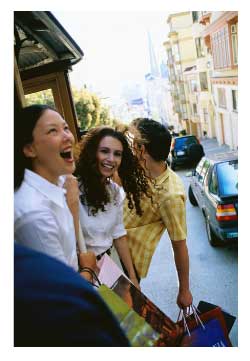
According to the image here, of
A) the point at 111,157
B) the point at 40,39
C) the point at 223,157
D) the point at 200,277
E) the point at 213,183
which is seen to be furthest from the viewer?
the point at 223,157

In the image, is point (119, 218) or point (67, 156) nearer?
point (67, 156)

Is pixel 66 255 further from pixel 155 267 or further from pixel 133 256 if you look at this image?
pixel 155 267

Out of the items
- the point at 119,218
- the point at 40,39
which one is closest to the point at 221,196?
the point at 119,218

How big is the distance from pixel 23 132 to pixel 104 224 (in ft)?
1.66

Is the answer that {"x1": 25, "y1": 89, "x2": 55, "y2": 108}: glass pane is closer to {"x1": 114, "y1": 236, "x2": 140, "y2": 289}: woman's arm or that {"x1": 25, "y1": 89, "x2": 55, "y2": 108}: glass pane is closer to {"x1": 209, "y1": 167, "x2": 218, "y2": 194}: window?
{"x1": 114, "y1": 236, "x2": 140, "y2": 289}: woman's arm

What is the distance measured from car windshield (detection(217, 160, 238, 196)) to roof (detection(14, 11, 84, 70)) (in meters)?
1.79

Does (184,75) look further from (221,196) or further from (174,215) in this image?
(174,215)

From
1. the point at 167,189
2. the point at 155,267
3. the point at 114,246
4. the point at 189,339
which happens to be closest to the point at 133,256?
the point at 114,246

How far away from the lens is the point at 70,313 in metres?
0.52

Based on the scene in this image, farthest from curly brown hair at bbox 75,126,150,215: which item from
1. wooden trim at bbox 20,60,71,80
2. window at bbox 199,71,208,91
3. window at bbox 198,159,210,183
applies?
window at bbox 199,71,208,91

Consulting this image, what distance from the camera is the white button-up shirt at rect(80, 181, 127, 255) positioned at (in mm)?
1240

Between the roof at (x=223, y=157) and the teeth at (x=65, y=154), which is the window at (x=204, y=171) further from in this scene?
the teeth at (x=65, y=154)

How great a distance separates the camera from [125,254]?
1425mm
